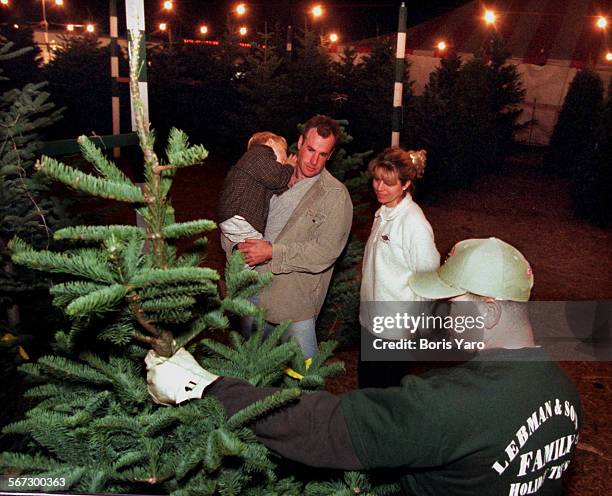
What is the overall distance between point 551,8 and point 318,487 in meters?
19.6

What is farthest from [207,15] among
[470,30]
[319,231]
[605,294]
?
[319,231]

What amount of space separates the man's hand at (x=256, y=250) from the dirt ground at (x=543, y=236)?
191 cm

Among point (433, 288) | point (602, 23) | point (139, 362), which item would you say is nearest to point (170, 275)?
point (139, 362)

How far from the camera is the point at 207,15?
3222cm

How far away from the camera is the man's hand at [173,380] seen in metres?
1.79

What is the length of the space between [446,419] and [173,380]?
76cm

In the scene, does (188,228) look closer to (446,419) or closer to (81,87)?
(446,419)

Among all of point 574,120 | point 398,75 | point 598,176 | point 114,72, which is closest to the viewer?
point 398,75

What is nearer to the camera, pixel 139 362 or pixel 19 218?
pixel 139 362

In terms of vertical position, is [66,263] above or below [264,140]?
below

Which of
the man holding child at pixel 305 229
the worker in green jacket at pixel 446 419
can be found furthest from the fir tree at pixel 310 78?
the worker in green jacket at pixel 446 419

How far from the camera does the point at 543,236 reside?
10.2 meters

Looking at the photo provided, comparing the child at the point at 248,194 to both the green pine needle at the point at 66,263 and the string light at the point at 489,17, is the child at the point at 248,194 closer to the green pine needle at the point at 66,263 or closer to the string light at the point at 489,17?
the green pine needle at the point at 66,263

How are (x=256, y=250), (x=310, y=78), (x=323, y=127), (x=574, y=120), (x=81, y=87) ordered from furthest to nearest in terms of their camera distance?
(x=81, y=87)
(x=310, y=78)
(x=574, y=120)
(x=323, y=127)
(x=256, y=250)
